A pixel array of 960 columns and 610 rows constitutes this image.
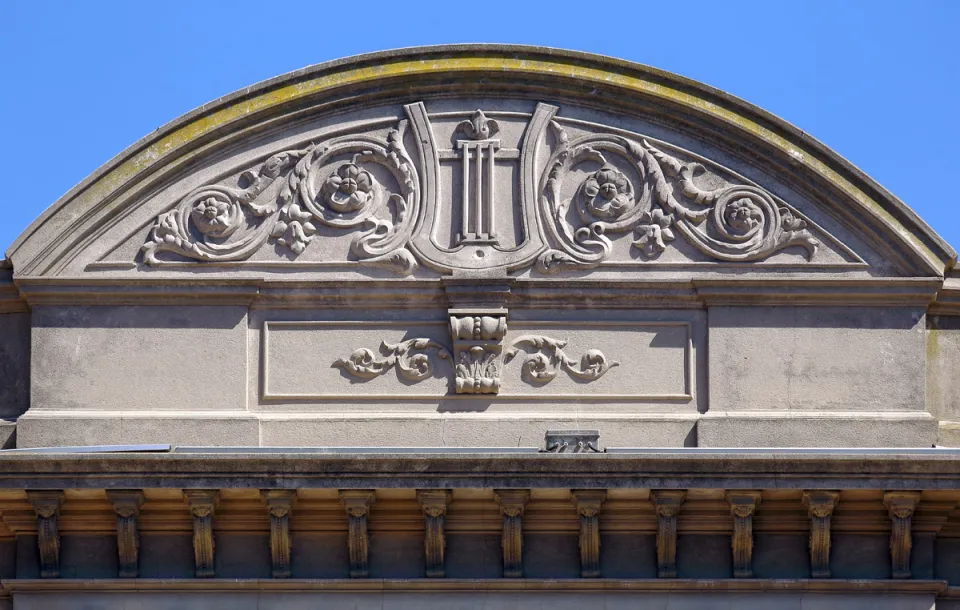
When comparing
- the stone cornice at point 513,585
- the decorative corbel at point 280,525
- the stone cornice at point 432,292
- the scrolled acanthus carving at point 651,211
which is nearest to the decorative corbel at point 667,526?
the stone cornice at point 513,585

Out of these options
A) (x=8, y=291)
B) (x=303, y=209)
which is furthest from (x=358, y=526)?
(x=8, y=291)

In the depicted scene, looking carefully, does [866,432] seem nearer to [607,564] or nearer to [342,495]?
[607,564]

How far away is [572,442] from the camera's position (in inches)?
708

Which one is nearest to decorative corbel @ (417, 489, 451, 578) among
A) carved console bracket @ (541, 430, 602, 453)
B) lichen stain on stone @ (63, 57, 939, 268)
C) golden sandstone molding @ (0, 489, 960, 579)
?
golden sandstone molding @ (0, 489, 960, 579)

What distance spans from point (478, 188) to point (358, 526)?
3218 millimetres

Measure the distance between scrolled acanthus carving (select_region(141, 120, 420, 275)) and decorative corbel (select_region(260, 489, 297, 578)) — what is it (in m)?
2.35

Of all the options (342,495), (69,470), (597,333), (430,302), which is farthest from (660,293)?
(69,470)

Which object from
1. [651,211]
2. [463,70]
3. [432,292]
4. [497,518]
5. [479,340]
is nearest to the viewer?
[497,518]

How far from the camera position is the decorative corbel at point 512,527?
58.9ft

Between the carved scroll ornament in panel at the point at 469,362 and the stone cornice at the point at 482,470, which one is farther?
the carved scroll ornament in panel at the point at 469,362

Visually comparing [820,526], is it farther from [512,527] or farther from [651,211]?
[651,211]

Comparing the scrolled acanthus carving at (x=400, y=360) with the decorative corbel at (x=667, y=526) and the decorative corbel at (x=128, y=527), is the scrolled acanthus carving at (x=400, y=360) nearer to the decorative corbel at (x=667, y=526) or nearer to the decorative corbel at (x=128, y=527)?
the decorative corbel at (x=128, y=527)

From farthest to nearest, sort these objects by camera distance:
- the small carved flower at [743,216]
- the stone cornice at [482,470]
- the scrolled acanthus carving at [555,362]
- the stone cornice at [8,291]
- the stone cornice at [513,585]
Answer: the small carved flower at [743,216]
the stone cornice at [8,291]
the scrolled acanthus carving at [555,362]
the stone cornice at [513,585]
the stone cornice at [482,470]

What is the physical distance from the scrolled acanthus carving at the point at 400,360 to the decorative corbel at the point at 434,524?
1.48m
